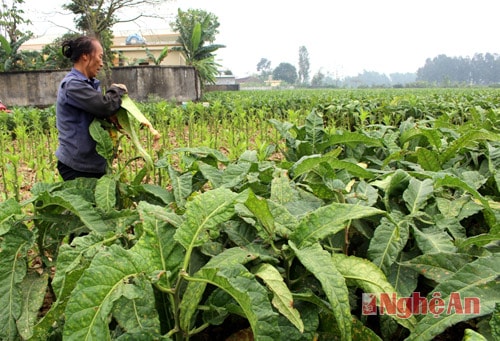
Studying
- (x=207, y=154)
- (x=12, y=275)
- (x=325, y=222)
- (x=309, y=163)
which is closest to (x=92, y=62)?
(x=207, y=154)

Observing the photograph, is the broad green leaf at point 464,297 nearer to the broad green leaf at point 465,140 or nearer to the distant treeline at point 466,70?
the broad green leaf at point 465,140

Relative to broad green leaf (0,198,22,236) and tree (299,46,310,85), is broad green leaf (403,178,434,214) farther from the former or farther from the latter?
tree (299,46,310,85)

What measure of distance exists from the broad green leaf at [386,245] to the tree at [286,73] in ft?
422

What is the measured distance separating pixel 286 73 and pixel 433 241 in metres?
132

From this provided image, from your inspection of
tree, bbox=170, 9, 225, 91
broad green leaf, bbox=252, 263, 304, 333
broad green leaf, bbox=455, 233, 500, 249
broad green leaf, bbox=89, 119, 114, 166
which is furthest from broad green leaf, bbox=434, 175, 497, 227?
tree, bbox=170, 9, 225, 91

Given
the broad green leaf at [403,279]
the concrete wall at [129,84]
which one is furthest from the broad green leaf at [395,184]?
the concrete wall at [129,84]

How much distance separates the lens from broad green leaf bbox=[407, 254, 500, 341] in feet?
3.12

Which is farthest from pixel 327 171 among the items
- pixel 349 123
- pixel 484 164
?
pixel 349 123

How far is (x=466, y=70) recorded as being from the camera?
12025 cm

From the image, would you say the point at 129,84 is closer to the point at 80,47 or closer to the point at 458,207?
the point at 80,47

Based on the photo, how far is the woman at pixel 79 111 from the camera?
2.82 m

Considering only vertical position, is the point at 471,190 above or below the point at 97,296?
above

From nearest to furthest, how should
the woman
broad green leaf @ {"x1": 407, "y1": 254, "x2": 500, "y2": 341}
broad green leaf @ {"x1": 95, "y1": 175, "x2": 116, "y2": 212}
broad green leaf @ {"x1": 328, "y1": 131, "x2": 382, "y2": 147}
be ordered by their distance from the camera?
1. broad green leaf @ {"x1": 407, "y1": 254, "x2": 500, "y2": 341}
2. broad green leaf @ {"x1": 95, "y1": 175, "x2": 116, "y2": 212}
3. broad green leaf @ {"x1": 328, "y1": 131, "x2": 382, "y2": 147}
4. the woman

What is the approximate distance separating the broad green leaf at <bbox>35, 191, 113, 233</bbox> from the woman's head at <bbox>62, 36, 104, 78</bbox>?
1.85m
